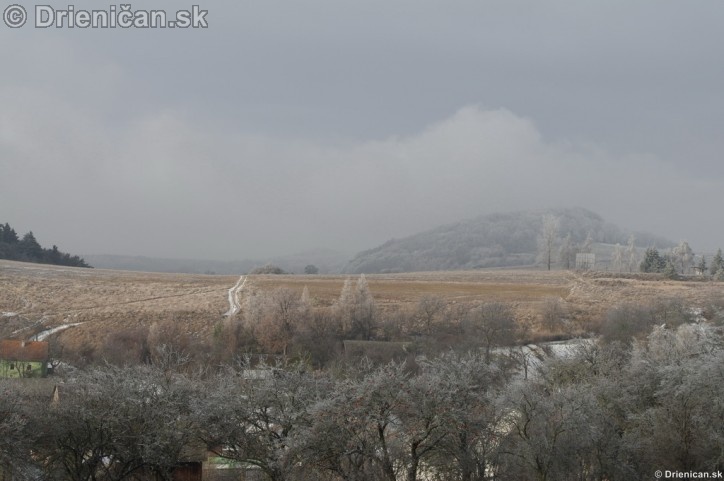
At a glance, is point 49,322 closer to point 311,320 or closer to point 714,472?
point 311,320

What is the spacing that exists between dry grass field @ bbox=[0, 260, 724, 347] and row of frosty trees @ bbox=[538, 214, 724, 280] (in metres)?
19.0

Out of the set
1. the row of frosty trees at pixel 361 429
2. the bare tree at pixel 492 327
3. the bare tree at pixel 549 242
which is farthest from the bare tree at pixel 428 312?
the bare tree at pixel 549 242

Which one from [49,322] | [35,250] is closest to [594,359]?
[49,322]

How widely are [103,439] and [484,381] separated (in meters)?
15.1

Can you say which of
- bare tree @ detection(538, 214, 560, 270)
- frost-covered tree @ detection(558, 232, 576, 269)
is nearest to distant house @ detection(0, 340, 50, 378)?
bare tree @ detection(538, 214, 560, 270)

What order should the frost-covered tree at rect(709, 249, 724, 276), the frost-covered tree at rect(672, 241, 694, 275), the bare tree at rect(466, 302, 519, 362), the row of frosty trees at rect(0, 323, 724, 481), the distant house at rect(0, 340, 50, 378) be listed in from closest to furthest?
1. the row of frosty trees at rect(0, 323, 724, 481)
2. the distant house at rect(0, 340, 50, 378)
3. the bare tree at rect(466, 302, 519, 362)
4. the frost-covered tree at rect(709, 249, 724, 276)
5. the frost-covered tree at rect(672, 241, 694, 275)

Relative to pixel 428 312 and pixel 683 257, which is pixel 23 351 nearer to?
pixel 428 312

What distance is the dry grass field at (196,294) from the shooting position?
214 feet

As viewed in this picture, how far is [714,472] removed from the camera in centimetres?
2214

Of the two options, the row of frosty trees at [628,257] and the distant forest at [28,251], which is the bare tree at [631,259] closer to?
the row of frosty trees at [628,257]

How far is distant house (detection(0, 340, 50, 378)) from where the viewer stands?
4494 cm

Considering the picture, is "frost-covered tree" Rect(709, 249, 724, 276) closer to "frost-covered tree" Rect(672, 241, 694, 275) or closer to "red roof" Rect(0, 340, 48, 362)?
"frost-covered tree" Rect(672, 241, 694, 275)

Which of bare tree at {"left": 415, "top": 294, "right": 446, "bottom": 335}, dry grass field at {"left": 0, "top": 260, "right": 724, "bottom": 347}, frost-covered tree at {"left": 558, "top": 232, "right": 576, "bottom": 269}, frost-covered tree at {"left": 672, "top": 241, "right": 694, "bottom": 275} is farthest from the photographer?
frost-covered tree at {"left": 672, "top": 241, "right": 694, "bottom": 275}

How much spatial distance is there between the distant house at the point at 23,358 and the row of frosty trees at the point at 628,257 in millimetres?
95597
